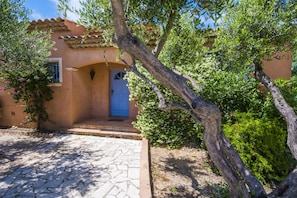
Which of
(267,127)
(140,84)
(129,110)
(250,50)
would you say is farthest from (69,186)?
(129,110)

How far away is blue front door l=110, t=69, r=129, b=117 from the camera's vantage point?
9430 mm

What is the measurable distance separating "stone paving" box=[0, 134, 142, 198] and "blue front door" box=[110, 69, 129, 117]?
2.71m

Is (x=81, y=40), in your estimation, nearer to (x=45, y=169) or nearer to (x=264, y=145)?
(x=45, y=169)

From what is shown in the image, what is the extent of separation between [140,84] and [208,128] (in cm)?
421

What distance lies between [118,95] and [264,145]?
7058 mm

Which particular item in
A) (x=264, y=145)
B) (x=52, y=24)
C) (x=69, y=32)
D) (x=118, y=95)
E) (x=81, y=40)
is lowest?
(x=264, y=145)

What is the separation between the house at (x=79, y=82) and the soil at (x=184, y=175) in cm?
382

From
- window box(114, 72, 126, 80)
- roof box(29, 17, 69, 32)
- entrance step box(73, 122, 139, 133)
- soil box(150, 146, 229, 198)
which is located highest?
roof box(29, 17, 69, 32)

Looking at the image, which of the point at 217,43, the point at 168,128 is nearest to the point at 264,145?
the point at 217,43

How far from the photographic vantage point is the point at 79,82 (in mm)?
8320

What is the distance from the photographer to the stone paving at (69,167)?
144 inches

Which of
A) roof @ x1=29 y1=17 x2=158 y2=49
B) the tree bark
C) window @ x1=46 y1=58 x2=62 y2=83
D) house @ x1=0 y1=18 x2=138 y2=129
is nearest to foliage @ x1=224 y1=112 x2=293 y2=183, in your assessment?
the tree bark

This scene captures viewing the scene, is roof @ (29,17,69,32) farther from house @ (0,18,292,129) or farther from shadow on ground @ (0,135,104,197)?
shadow on ground @ (0,135,104,197)

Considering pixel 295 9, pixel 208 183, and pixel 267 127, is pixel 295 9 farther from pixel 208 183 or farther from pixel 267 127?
pixel 208 183
